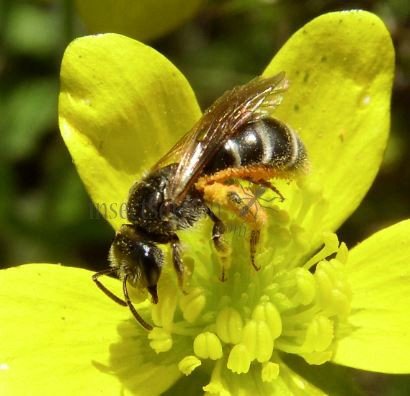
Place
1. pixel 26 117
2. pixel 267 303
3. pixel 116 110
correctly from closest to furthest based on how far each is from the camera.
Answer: pixel 267 303
pixel 116 110
pixel 26 117

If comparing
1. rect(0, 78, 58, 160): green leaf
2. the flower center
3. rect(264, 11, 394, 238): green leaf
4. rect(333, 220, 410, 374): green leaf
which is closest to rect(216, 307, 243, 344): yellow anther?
the flower center

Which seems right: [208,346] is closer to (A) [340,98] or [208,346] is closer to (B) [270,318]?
(B) [270,318]

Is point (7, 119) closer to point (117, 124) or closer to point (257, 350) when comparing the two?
point (117, 124)

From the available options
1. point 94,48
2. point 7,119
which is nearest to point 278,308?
point 94,48

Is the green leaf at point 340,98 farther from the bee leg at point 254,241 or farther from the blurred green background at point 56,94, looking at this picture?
the blurred green background at point 56,94

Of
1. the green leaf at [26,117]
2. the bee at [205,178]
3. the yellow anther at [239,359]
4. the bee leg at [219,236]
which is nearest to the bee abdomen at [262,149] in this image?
the bee at [205,178]

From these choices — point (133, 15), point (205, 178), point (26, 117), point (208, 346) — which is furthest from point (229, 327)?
point (26, 117)
